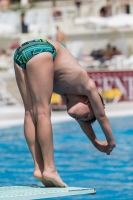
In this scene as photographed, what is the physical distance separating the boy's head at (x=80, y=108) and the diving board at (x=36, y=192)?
0.59m

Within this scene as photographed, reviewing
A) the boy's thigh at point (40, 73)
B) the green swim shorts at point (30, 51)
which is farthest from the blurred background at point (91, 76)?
the green swim shorts at point (30, 51)

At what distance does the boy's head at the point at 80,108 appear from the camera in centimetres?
486

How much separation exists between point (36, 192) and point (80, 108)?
2.56ft

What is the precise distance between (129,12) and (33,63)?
20.6 m

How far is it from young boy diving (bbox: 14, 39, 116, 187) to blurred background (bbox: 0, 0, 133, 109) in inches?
558

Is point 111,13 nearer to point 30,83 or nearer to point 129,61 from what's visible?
point 129,61

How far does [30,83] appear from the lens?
4855 millimetres

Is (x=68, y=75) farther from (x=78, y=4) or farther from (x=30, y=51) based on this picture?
(x=78, y=4)

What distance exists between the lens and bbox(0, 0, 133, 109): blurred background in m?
20.7

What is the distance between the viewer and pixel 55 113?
49.5 ft

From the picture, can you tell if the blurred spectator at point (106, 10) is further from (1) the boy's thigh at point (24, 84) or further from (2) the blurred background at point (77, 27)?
(1) the boy's thigh at point (24, 84)

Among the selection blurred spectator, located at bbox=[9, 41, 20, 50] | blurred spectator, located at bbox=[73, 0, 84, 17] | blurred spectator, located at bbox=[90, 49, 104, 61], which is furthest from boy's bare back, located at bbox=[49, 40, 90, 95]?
blurred spectator, located at bbox=[73, 0, 84, 17]

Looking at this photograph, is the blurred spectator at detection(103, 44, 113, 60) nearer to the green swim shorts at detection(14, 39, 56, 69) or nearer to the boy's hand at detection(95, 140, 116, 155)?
the boy's hand at detection(95, 140, 116, 155)

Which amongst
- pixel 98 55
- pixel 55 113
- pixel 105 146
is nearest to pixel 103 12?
pixel 98 55
